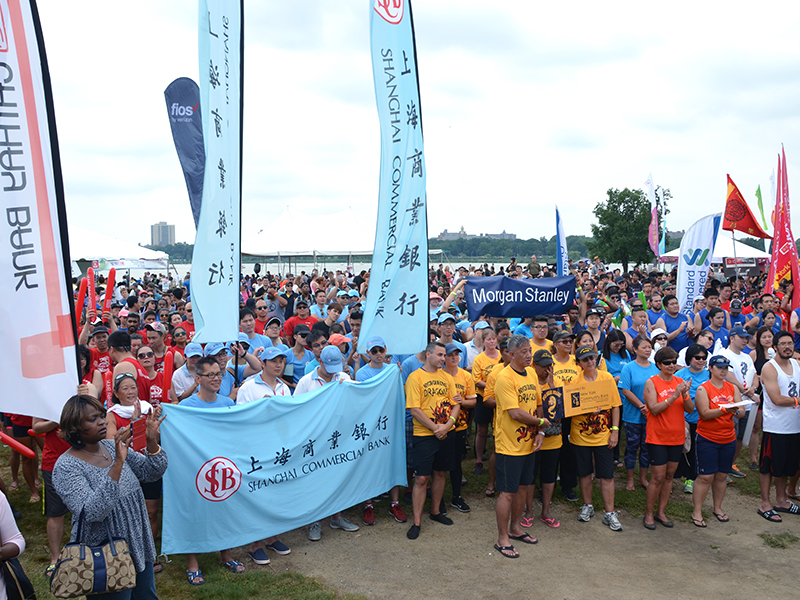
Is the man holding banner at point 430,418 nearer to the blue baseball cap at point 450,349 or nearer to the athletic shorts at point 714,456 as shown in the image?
the blue baseball cap at point 450,349

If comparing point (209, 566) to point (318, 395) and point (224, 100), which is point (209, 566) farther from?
point (224, 100)

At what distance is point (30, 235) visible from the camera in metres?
3.01

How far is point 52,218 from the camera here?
3100mm

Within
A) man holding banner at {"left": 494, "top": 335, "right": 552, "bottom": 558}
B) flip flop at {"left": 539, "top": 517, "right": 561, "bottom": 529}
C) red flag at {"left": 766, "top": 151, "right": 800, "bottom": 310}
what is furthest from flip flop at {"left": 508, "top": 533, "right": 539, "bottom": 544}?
red flag at {"left": 766, "top": 151, "right": 800, "bottom": 310}

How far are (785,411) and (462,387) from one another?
12.2ft

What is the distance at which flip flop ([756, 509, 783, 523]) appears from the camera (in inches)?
253

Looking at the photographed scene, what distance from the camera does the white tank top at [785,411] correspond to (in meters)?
6.50

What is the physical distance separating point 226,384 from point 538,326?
12.3ft

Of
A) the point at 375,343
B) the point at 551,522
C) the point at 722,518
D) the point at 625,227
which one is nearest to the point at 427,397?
the point at 375,343

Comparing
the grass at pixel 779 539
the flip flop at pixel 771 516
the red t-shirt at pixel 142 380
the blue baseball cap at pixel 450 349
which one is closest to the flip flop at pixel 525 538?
the blue baseball cap at pixel 450 349

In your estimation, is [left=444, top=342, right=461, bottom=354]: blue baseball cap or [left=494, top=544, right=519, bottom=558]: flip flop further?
[left=444, top=342, right=461, bottom=354]: blue baseball cap

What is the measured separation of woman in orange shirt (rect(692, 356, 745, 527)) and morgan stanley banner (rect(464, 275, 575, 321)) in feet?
6.99

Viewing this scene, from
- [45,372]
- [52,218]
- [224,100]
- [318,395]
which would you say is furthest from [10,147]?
[318,395]

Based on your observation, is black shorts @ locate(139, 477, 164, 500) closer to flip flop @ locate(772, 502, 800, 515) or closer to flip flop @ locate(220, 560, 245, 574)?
flip flop @ locate(220, 560, 245, 574)
